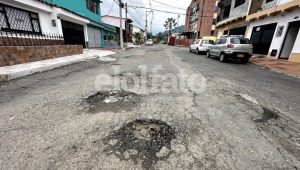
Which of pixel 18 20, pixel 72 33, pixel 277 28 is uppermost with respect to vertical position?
pixel 277 28

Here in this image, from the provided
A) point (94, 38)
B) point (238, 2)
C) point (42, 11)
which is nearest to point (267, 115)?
point (42, 11)

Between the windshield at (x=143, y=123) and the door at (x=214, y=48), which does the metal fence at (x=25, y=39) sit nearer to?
the windshield at (x=143, y=123)

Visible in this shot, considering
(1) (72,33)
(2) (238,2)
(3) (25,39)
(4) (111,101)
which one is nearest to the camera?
(4) (111,101)

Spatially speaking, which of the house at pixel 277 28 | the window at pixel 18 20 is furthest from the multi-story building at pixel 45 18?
the house at pixel 277 28

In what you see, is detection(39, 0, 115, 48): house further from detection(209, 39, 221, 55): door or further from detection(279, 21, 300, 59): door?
detection(279, 21, 300, 59): door

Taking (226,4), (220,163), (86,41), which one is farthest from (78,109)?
(226,4)

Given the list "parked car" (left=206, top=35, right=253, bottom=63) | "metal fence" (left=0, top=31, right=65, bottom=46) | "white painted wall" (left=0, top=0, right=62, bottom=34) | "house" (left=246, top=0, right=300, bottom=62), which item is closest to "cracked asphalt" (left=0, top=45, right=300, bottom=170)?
"metal fence" (left=0, top=31, right=65, bottom=46)

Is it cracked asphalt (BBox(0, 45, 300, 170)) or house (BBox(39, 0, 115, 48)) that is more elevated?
house (BBox(39, 0, 115, 48))

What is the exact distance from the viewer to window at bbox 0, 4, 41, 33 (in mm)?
7332

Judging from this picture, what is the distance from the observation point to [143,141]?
6.79 feet

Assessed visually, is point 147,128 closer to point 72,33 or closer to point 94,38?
point 72,33

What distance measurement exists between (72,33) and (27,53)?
25.4 ft

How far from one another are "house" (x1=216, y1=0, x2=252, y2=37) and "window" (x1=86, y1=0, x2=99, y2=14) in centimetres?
1746

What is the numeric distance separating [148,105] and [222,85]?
9.89 ft
